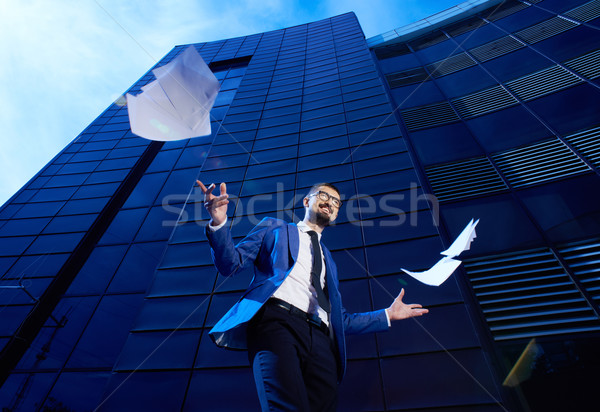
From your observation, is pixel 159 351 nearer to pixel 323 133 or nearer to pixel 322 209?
pixel 322 209

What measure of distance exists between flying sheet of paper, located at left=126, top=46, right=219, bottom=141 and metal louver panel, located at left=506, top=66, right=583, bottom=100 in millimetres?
7061

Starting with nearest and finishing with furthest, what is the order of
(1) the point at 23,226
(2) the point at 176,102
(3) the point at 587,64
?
(2) the point at 176,102
(3) the point at 587,64
(1) the point at 23,226

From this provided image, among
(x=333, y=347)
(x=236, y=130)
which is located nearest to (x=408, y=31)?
(x=236, y=130)

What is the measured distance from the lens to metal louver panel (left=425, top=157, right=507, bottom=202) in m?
5.23

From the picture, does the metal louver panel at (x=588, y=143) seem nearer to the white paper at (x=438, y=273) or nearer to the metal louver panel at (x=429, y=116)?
the metal louver panel at (x=429, y=116)

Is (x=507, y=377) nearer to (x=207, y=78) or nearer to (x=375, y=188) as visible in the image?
(x=375, y=188)

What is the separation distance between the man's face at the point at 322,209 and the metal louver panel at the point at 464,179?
10.5ft

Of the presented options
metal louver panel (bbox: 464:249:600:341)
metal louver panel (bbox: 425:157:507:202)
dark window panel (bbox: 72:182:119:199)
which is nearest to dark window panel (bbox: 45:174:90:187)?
dark window panel (bbox: 72:182:119:199)

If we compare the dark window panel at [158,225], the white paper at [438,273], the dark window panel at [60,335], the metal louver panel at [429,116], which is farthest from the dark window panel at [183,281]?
the metal louver panel at [429,116]

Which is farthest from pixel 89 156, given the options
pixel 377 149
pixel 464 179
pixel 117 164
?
pixel 464 179

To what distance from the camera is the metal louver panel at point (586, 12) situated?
775 cm

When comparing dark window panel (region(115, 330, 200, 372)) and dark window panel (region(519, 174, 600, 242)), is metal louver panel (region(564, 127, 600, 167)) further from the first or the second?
dark window panel (region(115, 330, 200, 372))

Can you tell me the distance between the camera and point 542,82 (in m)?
6.75

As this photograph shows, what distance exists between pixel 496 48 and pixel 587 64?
8.87 ft
